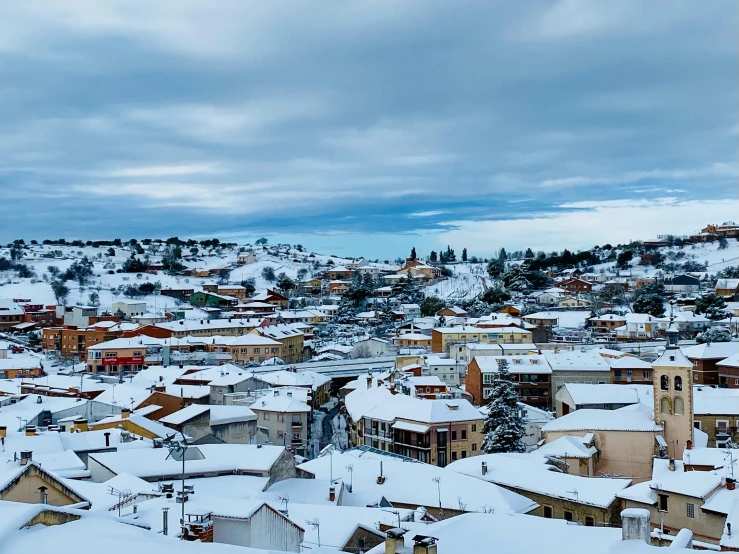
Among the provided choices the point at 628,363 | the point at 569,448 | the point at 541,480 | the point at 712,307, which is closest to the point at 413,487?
the point at 541,480

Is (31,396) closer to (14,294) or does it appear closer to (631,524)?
(631,524)

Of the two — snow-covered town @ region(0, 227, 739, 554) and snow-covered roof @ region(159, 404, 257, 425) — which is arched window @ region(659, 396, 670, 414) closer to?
snow-covered town @ region(0, 227, 739, 554)

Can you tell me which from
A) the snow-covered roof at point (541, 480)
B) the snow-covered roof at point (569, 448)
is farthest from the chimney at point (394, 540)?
the snow-covered roof at point (569, 448)

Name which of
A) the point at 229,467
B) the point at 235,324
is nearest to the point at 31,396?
the point at 229,467

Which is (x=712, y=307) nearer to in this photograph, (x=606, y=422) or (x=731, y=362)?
(x=731, y=362)

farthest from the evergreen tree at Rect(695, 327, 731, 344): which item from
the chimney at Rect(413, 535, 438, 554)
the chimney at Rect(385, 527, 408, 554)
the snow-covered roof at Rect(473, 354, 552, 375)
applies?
the chimney at Rect(413, 535, 438, 554)
